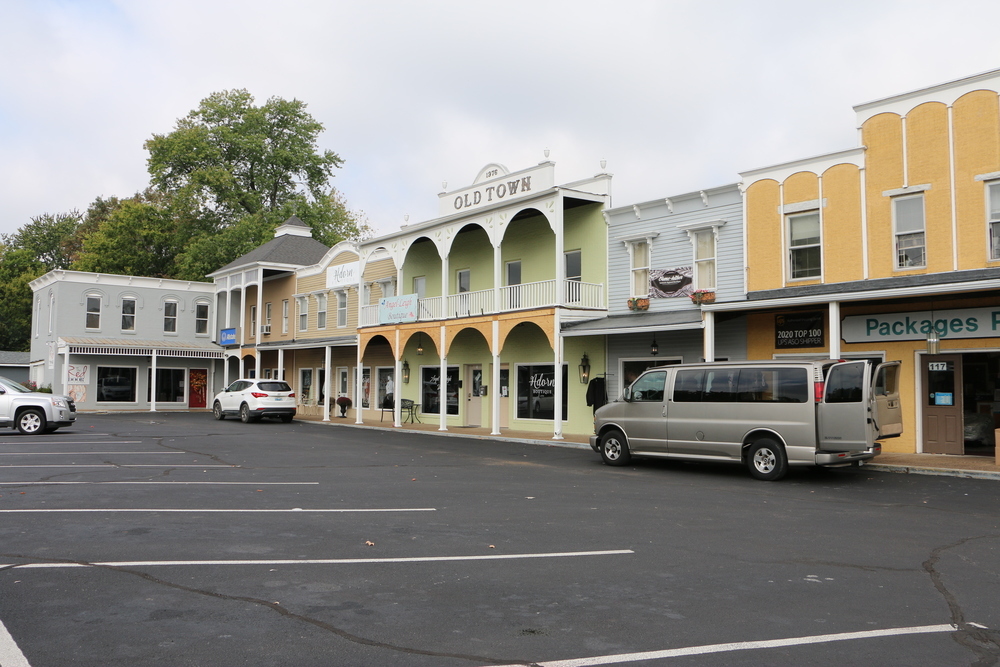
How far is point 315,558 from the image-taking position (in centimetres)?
693

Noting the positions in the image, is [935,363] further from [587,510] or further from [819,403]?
[587,510]

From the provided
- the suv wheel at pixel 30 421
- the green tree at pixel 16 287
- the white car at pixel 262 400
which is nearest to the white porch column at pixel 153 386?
the white car at pixel 262 400

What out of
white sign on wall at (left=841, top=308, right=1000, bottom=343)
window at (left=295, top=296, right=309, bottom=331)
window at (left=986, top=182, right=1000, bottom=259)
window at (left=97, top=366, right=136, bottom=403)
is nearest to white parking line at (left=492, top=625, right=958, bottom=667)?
white sign on wall at (left=841, top=308, right=1000, bottom=343)

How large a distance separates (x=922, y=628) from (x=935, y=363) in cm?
1230

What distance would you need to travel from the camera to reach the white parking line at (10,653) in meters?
4.27

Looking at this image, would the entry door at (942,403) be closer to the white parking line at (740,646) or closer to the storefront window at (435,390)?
the white parking line at (740,646)

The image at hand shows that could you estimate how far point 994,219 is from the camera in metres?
15.0

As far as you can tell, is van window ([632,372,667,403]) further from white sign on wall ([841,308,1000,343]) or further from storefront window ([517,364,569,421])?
storefront window ([517,364,569,421])

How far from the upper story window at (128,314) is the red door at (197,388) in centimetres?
370

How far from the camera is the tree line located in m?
45.5

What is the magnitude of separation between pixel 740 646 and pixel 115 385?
38.8m

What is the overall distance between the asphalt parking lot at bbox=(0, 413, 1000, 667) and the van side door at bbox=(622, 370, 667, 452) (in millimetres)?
1723

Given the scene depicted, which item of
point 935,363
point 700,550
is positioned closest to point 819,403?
point 935,363

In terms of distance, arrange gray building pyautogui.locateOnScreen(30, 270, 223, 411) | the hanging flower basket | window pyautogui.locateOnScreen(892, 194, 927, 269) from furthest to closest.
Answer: gray building pyautogui.locateOnScreen(30, 270, 223, 411)
the hanging flower basket
window pyautogui.locateOnScreen(892, 194, 927, 269)
